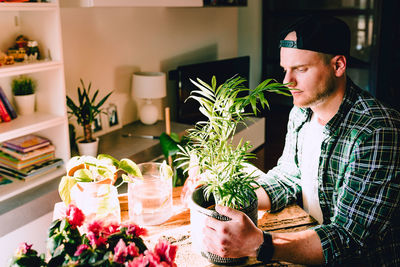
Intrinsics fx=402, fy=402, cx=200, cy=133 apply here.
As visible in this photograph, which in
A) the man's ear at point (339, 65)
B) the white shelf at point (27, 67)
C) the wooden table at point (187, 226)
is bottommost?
the wooden table at point (187, 226)

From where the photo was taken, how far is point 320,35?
1.38 m

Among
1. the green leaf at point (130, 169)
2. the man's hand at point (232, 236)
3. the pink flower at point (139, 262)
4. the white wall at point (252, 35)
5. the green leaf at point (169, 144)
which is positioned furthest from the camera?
the white wall at point (252, 35)

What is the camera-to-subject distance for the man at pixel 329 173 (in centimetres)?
109

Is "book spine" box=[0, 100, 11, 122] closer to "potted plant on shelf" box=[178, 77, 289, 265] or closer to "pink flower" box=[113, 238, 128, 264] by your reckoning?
"potted plant on shelf" box=[178, 77, 289, 265]

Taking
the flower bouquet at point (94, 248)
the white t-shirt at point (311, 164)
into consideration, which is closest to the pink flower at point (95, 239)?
the flower bouquet at point (94, 248)

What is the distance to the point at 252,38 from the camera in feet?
19.9

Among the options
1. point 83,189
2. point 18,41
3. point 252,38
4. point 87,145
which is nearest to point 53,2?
point 18,41

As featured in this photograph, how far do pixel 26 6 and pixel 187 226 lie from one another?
1517mm

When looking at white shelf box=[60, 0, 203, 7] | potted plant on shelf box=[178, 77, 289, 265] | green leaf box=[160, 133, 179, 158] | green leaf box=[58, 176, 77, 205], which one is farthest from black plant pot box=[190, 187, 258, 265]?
white shelf box=[60, 0, 203, 7]

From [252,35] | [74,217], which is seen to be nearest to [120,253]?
[74,217]

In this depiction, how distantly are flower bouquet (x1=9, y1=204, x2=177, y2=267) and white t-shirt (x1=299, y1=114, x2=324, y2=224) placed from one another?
83 cm

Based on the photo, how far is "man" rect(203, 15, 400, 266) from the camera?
3.59ft

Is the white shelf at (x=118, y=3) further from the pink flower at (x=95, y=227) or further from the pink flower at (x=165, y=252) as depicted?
the pink flower at (x=165, y=252)

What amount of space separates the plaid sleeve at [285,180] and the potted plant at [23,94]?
5.22 ft
